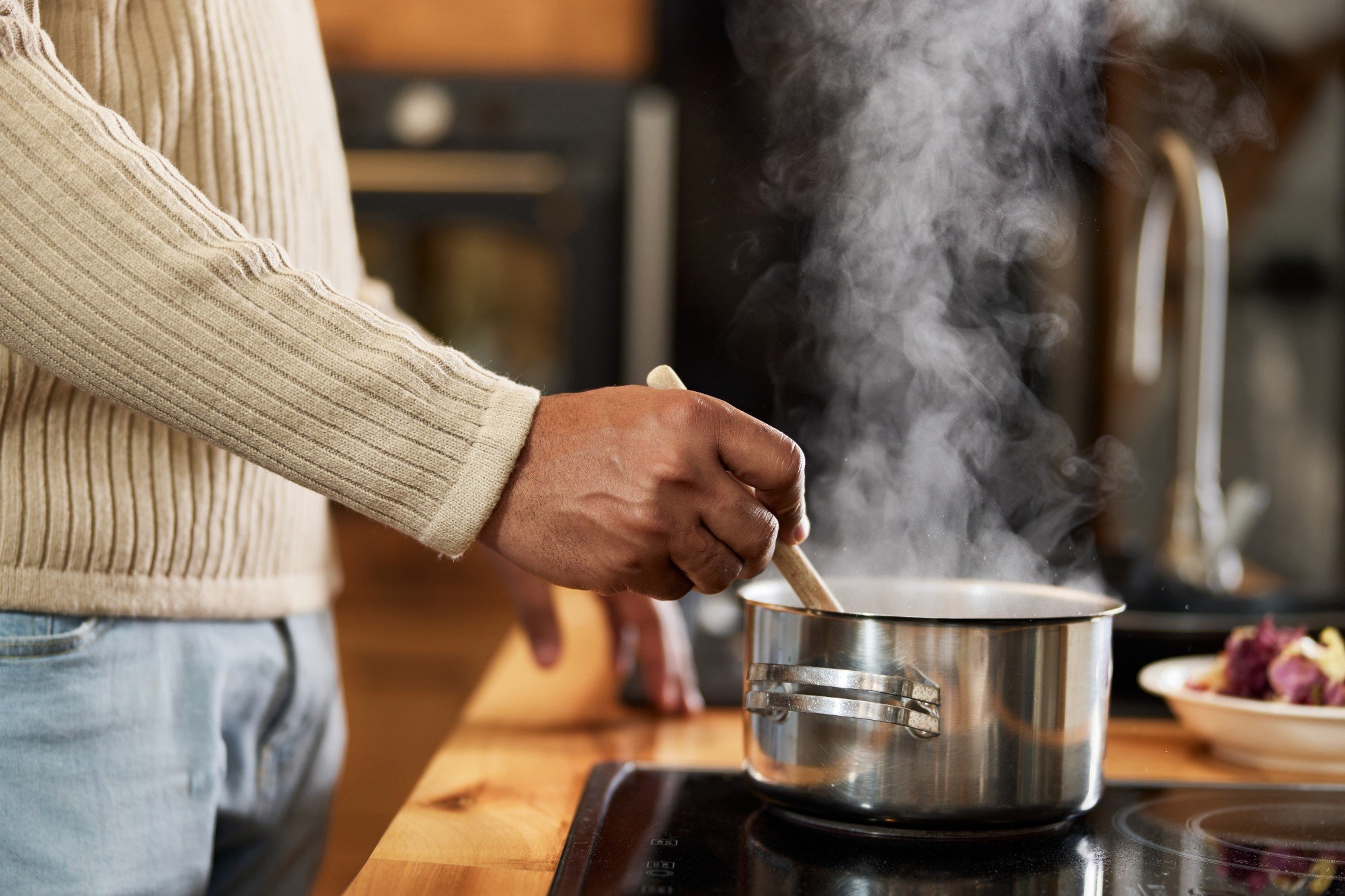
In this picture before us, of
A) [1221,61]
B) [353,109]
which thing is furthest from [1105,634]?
[1221,61]

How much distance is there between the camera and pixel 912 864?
1.97 ft

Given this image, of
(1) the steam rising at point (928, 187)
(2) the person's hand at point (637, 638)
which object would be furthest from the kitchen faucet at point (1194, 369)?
(2) the person's hand at point (637, 638)

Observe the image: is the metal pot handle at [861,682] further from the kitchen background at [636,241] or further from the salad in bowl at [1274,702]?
the kitchen background at [636,241]

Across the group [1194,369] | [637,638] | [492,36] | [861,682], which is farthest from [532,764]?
[492,36]

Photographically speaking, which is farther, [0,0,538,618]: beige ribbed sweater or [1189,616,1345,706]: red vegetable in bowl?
[1189,616,1345,706]: red vegetable in bowl

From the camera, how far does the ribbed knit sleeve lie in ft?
1.86

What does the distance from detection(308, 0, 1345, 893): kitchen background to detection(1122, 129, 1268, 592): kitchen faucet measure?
1.53ft

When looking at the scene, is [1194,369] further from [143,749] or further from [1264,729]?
[143,749]

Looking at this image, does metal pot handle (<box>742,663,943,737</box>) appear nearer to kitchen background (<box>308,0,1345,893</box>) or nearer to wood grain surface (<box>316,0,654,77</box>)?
kitchen background (<box>308,0,1345,893</box>)

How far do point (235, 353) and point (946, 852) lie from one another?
44cm

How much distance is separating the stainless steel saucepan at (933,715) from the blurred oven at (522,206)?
1686 millimetres

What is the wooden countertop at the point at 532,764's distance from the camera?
614 mm

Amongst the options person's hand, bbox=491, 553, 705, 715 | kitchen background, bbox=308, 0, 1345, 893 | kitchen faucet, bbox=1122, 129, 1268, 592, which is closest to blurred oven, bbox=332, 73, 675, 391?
Result: kitchen background, bbox=308, 0, 1345, 893

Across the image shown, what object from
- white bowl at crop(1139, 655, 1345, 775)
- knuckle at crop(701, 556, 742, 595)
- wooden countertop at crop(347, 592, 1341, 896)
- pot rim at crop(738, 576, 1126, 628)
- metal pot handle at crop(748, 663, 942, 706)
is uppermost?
knuckle at crop(701, 556, 742, 595)
